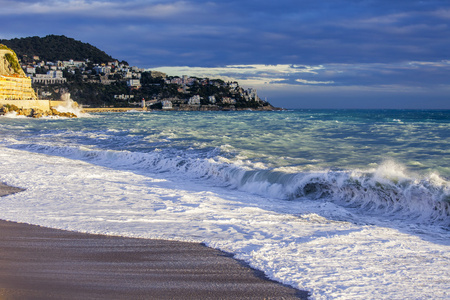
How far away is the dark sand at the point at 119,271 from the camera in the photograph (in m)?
3.66

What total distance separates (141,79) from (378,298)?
623ft

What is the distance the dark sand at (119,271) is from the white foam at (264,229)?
0.99 feet

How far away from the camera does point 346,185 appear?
28.9 feet

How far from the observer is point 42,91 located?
13812cm

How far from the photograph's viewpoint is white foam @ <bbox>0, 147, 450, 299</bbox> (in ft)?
13.3

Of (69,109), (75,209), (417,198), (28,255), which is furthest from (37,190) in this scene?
(69,109)

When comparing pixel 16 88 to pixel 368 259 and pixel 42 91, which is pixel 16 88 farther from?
pixel 368 259

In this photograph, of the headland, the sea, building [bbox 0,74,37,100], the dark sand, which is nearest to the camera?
the dark sand

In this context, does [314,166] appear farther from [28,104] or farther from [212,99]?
[212,99]

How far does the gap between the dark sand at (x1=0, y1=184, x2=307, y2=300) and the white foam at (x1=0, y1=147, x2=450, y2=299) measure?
0.99ft

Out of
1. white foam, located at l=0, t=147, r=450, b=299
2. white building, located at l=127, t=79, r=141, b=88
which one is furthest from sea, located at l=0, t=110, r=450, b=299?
white building, located at l=127, t=79, r=141, b=88

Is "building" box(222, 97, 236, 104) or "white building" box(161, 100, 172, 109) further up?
"building" box(222, 97, 236, 104)

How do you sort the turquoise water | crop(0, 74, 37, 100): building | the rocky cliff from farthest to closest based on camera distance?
the rocky cliff, crop(0, 74, 37, 100): building, the turquoise water

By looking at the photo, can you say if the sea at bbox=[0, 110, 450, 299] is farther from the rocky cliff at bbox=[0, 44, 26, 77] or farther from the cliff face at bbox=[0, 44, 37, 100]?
the rocky cliff at bbox=[0, 44, 26, 77]
